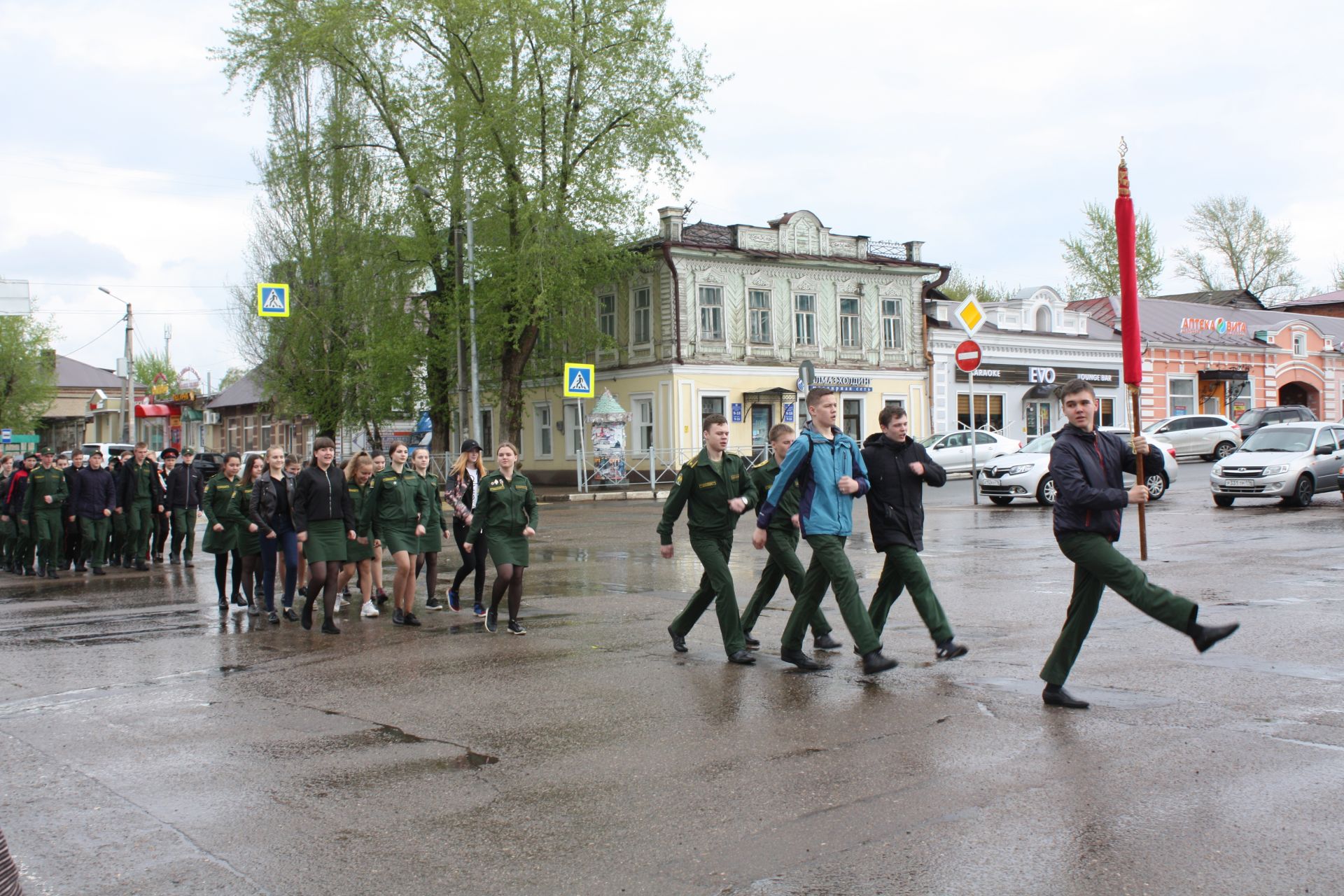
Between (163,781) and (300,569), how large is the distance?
26.8 ft

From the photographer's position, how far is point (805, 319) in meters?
41.5

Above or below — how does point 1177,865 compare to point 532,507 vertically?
below

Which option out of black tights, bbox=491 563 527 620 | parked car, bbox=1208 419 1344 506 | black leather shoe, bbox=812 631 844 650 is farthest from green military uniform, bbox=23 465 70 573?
parked car, bbox=1208 419 1344 506

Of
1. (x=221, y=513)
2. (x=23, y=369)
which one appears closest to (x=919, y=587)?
(x=221, y=513)

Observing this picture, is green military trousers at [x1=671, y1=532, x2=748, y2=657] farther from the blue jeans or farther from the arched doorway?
the arched doorway

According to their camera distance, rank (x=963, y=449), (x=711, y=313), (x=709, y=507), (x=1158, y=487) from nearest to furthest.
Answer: (x=709, y=507) → (x=1158, y=487) → (x=963, y=449) → (x=711, y=313)

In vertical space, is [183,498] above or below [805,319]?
below

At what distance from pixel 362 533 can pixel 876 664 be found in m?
5.87

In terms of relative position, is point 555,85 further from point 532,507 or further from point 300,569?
point 532,507

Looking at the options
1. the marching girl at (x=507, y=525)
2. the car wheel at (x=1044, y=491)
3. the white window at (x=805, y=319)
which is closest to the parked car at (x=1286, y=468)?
the car wheel at (x=1044, y=491)

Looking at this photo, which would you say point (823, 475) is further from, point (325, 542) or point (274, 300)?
point (274, 300)

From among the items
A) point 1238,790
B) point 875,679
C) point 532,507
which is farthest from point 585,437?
point 1238,790

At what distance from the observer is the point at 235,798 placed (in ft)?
17.9

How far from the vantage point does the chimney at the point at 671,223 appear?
126 feet
